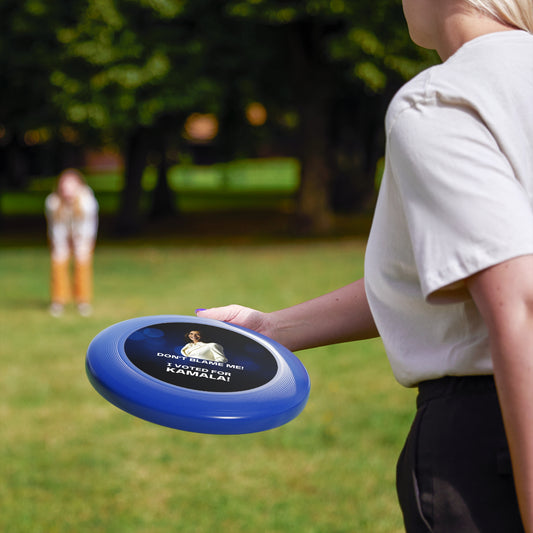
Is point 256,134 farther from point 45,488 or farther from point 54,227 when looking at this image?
point 45,488

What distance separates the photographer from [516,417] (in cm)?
120

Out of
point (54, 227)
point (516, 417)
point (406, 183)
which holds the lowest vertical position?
point (54, 227)

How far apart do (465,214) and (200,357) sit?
0.76m

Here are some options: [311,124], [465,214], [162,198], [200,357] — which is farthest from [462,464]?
[162,198]

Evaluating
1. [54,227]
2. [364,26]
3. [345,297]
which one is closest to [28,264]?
[54,227]

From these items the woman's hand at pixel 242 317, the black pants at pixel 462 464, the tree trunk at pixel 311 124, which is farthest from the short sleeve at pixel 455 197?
the tree trunk at pixel 311 124

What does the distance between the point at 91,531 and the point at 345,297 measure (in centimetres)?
319

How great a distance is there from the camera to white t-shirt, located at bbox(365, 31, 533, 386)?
1.19 m

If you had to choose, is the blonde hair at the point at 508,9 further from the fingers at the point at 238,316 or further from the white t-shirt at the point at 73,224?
the white t-shirt at the point at 73,224

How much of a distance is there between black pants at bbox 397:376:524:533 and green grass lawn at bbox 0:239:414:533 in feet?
10.3

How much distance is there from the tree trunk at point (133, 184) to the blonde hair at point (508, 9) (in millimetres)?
22792

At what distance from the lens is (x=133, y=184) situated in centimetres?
2402

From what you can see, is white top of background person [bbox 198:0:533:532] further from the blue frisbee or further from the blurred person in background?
→ the blurred person in background

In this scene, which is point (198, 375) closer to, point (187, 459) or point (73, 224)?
point (187, 459)
